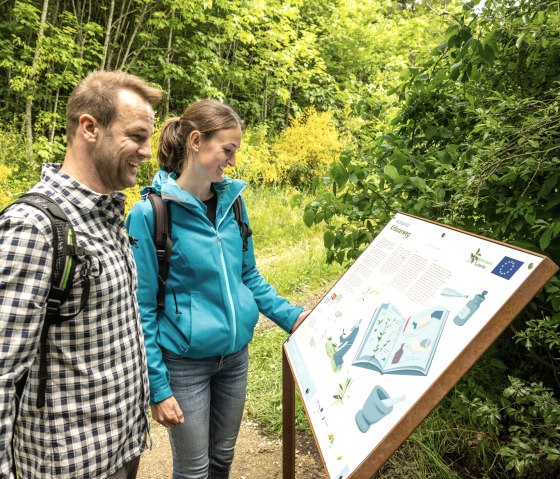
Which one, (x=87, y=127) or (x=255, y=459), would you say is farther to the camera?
(x=255, y=459)

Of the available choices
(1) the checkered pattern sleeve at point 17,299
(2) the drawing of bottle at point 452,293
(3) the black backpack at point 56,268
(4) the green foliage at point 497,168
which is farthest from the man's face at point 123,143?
(4) the green foliage at point 497,168

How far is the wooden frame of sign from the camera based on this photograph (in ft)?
3.72

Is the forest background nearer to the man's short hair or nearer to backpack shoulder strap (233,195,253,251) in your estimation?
backpack shoulder strap (233,195,253,251)

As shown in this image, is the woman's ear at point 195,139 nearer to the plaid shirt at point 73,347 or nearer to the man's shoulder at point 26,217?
the plaid shirt at point 73,347

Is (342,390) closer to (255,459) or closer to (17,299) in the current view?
(17,299)

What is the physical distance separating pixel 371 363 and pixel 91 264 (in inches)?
36.6

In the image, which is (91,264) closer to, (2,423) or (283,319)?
(2,423)

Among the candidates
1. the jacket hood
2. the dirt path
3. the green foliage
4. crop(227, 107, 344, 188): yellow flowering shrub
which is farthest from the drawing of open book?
crop(227, 107, 344, 188): yellow flowering shrub

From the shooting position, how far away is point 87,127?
148 cm

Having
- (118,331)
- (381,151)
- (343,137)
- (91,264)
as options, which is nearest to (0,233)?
(91,264)

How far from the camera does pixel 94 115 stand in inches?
58.2

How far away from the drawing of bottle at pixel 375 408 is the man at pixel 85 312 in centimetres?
81

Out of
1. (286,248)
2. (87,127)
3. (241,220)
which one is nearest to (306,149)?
(286,248)

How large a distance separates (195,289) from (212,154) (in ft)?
2.00
